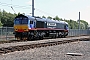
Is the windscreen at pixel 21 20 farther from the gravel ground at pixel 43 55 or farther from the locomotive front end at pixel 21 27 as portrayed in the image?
the gravel ground at pixel 43 55

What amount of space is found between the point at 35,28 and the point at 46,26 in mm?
4476

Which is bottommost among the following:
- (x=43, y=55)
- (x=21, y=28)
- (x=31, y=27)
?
(x=43, y=55)

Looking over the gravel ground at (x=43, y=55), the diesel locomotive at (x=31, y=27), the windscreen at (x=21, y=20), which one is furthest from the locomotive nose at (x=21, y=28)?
the gravel ground at (x=43, y=55)

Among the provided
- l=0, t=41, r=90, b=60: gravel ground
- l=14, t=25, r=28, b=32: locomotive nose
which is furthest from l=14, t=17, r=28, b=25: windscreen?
l=0, t=41, r=90, b=60: gravel ground

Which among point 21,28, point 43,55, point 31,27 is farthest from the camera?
point 31,27

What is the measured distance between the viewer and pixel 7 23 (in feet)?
321

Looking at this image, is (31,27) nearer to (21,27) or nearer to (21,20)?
(21,27)

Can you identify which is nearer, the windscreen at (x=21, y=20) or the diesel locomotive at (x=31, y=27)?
the diesel locomotive at (x=31, y=27)

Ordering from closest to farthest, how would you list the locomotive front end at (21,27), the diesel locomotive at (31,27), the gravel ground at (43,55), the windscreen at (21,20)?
the gravel ground at (43,55) → the locomotive front end at (21,27) → the diesel locomotive at (31,27) → the windscreen at (21,20)

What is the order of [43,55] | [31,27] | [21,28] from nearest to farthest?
[43,55]
[21,28]
[31,27]

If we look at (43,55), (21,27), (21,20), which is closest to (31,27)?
(21,27)

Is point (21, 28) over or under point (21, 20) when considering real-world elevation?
under

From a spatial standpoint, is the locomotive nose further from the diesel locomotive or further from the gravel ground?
the gravel ground

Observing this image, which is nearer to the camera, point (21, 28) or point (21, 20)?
point (21, 28)
